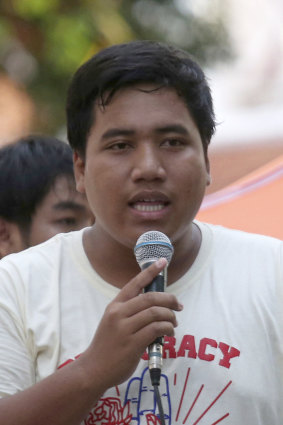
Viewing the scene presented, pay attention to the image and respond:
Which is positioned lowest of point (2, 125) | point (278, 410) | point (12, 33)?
point (278, 410)

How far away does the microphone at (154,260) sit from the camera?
2.64 meters

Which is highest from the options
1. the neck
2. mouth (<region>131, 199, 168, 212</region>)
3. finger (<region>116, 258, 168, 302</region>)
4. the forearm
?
mouth (<region>131, 199, 168, 212</region>)

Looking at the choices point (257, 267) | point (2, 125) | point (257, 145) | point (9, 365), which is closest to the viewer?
point (9, 365)

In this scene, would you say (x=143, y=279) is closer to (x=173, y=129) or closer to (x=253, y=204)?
(x=173, y=129)

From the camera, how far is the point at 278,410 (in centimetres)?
Result: 306

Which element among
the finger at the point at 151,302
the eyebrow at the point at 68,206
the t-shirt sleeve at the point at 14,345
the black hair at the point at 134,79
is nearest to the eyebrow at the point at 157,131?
the black hair at the point at 134,79

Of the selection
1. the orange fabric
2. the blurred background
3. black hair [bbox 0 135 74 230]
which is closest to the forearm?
black hair [bbox 0 135 74 230]

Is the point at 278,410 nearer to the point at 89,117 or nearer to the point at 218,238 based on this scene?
the point at 218,238

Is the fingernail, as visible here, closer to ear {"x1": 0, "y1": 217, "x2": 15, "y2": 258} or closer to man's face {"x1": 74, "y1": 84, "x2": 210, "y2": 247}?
man's face {"x1": 74, "y1": 84, "x2": 210, "y2": 247}

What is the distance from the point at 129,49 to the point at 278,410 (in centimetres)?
130

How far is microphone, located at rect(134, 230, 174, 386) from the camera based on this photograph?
264 cm

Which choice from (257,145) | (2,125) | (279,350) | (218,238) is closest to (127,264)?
(218,238)

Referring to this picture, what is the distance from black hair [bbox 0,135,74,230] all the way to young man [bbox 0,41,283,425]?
133 centimetres

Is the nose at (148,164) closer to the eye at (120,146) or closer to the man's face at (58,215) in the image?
the eye at (120,146)
